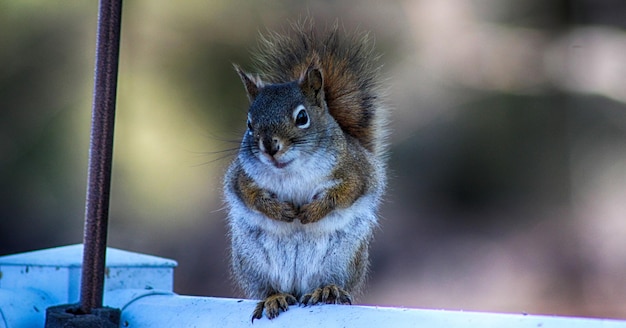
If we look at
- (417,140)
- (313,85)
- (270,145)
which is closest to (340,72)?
(313,85)

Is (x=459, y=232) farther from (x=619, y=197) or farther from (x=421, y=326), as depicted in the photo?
(x=421, y=326)

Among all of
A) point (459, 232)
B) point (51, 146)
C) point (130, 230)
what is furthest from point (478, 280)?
point (51, 146)

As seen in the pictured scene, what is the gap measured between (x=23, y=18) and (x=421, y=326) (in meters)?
2.90

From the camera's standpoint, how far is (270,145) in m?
1.27

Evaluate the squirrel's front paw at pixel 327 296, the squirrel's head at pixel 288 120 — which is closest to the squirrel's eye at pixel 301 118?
the squirrel's head at pixel 288 120

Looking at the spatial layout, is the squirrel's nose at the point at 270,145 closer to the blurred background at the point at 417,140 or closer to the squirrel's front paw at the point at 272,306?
the squirrel's front paw at the point at 272,306

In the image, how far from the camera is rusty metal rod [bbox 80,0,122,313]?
0.95 metres

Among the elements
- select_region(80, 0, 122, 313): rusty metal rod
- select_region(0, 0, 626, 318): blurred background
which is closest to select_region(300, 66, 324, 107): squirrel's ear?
select_region(80, 0, 122, 313): rusty metal rod

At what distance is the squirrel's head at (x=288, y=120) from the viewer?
1.29 metres

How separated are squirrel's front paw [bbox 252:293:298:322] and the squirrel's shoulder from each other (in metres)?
0.38

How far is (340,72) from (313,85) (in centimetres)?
13

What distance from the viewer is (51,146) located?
3275 mm

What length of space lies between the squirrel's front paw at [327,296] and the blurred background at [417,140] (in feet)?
5.96

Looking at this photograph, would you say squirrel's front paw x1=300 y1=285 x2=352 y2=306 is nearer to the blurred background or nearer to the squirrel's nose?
the squirrel's nose
